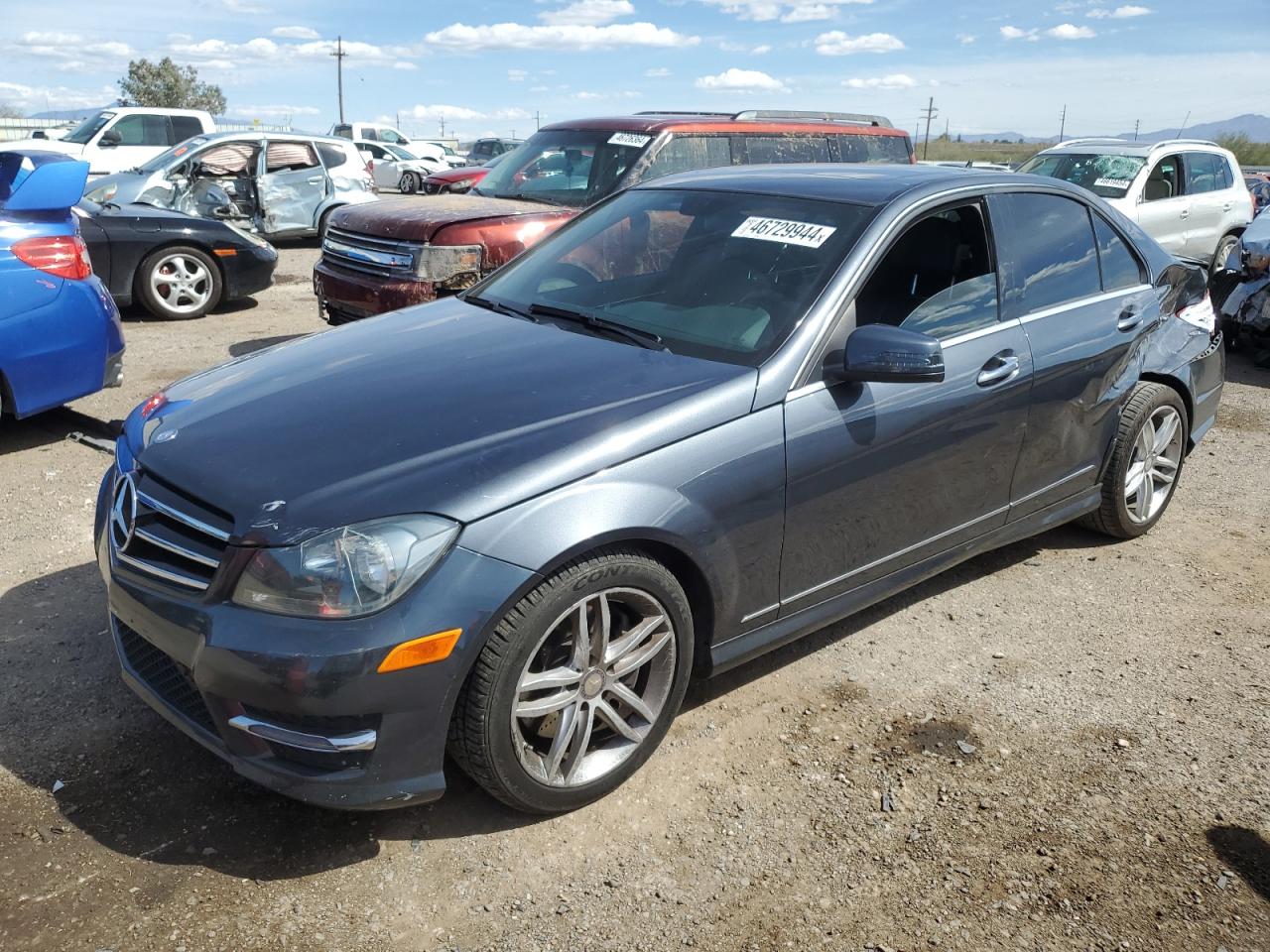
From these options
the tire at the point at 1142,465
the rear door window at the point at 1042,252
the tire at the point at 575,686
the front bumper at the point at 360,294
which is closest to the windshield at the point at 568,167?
the front bumper at the point at 360,294

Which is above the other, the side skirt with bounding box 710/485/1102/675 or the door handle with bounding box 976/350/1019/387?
the door handle with bounding box 976/350/1019/387

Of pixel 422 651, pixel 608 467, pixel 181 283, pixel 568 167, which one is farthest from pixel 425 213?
pixel 422 651

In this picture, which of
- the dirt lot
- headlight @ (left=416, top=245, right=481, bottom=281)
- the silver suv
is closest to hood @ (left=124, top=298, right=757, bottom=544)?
the dirt lot

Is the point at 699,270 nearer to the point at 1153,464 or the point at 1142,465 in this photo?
the point at 1142,465

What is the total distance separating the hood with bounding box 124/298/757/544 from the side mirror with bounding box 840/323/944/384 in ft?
1.12

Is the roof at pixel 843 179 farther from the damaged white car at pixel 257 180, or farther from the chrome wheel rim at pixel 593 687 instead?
the damaged white car at pixel 257 180

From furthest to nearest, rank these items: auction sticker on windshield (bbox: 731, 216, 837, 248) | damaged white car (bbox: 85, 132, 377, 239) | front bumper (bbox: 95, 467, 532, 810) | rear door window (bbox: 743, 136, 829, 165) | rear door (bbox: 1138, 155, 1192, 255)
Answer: damaged white car (bbox: 85, 132, 377, 239), rear door (bbox: 1138, 155, 1192, 255), rear door window (bbox: 743, 136, 829, 165), auction sticker on windshield (bbox: 731, 216, 837, 248), front bumper (bbox: 95, 467, 532, 810)

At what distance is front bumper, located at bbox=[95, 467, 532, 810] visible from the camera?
2.38 metres

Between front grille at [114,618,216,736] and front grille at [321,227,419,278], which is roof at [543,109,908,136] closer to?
front grille at [321,227,419,278]

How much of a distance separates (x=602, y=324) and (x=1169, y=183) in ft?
33.9

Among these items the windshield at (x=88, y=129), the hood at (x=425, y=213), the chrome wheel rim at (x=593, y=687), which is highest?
the windshield at (x=88, y=129)

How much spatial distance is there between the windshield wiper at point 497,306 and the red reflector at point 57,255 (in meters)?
2.64

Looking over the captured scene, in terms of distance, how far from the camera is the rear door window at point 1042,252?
3.87 m

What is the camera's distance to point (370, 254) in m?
7.05
